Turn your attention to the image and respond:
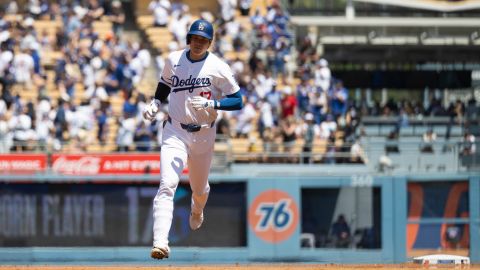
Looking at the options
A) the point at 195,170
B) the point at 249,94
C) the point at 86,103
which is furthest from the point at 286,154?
the point at 195,170

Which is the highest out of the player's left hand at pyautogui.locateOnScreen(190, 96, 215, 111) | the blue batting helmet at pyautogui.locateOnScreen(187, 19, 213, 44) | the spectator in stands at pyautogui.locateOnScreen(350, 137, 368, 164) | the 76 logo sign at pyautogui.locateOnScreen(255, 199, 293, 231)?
the blue batting helmet at pyautogui.locateOnScreen(187, 19, 213, 44)

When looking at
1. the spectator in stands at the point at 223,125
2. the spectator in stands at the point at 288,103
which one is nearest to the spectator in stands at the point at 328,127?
the spectator in stands at the point at 288,103

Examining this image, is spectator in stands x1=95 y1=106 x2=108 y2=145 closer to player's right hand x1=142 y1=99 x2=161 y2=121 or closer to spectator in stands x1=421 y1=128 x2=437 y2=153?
spectator in stands x1=421 y1=128 x2=437 y2=153

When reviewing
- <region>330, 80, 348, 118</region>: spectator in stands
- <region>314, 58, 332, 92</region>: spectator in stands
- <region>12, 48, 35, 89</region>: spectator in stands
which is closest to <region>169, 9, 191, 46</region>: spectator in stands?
<region>314, 58, 332, 92</region>: spectator in stands

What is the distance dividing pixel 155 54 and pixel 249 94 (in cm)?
260

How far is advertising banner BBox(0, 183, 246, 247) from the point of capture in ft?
67.4

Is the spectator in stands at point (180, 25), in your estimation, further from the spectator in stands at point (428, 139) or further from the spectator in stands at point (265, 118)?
the spectator in stands at point (428, 139)

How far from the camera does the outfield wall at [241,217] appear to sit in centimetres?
2038

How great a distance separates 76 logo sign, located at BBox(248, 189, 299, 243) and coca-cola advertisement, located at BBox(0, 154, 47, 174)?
12.1 feet

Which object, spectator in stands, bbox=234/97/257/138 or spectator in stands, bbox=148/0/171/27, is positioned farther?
spectator in stands, bbox=148/0/171/27

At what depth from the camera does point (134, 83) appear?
2119cm

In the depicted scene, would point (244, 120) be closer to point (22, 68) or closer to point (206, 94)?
point (22, 68)

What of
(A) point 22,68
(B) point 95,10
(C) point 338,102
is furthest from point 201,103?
(B) point 95,10

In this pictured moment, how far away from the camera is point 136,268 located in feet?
35.2
